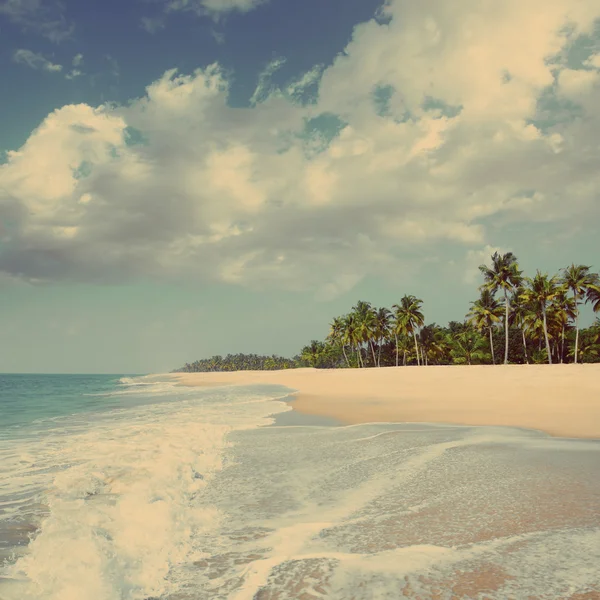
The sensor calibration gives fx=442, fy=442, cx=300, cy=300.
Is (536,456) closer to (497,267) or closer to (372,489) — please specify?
(372,489)

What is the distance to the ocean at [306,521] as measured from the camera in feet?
12.1

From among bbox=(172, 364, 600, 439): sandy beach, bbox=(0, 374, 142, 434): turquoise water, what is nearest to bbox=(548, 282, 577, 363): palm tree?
bbox=(172, 364, 600, 439): sandy beach

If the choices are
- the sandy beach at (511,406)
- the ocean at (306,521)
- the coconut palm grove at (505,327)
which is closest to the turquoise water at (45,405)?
the ocean at (306,521)

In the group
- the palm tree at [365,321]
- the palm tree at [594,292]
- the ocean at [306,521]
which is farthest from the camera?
the palm tree at [365,321]

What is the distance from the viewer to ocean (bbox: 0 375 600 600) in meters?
3.68

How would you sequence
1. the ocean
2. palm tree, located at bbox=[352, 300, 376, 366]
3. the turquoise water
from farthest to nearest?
palm tree, located at bbox=[352, 300, 376, 366], the turquoise water, the ocean

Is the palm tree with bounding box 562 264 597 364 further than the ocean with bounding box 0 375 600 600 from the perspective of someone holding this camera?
Yes

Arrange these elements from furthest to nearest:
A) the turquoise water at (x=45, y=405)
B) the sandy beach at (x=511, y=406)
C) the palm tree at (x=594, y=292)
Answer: the palm tree at (x=594, y=292)
the turquoise water at (x=45, y=405)
the sandy beach at (x=511, y=406)

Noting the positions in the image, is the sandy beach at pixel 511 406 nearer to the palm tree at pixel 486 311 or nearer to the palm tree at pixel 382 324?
the palm tree at pixel 486 311

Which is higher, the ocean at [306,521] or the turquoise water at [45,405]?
the ocean at [306,521]

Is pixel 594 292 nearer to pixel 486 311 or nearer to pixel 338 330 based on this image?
pixel 486 311

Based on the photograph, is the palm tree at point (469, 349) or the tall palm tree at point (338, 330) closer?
the palm tree at point (469, 349)

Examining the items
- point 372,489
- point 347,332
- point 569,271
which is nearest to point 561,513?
point 372,489

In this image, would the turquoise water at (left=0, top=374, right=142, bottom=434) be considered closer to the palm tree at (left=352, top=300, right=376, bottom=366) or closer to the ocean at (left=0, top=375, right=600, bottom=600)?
the ocean at (left=0, top=375, right=600, bottom=600)
